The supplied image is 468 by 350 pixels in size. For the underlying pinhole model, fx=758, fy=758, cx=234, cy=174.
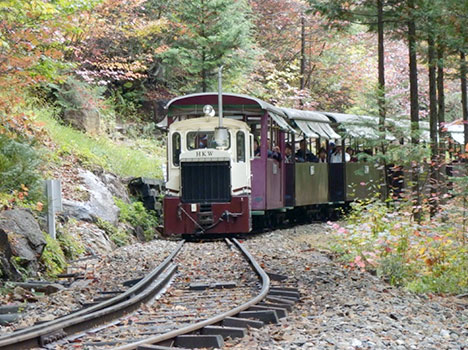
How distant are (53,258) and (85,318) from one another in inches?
232

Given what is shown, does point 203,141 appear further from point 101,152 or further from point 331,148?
point 331,148

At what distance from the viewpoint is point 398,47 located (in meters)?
40.6

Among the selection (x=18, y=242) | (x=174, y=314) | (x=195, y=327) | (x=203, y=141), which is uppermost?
(x=203, y=141)

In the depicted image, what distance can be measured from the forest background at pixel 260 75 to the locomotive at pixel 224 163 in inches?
93.8

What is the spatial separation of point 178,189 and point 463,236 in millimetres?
7536

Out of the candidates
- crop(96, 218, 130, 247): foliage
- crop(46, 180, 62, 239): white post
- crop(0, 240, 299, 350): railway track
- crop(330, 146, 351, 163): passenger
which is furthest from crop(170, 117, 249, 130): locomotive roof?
crop(330, 146, 351, 163): passenger

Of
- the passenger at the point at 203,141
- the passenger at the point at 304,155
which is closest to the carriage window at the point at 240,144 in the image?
the passenger at the point at 203,141

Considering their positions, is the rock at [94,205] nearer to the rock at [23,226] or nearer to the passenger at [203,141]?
the passenger at [203,141]

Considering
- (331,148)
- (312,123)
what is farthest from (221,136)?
(331,148)

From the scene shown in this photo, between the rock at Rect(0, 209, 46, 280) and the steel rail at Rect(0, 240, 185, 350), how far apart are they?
2029 millimetres

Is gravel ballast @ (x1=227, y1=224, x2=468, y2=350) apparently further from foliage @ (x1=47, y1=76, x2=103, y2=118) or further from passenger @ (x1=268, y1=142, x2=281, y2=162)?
foliage @ (x1=47, y1=76, x2=103, y2=118)

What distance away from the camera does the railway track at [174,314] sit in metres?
6.06

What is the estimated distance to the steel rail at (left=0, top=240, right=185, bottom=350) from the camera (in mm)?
5984

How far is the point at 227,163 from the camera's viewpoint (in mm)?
16953
